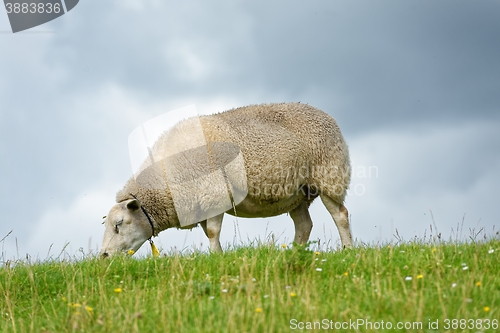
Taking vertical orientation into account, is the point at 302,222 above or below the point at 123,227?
below

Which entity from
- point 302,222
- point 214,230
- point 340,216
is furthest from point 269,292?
point 302,222

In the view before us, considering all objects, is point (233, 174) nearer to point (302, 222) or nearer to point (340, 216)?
point (302, 222)

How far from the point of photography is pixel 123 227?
10562 millimetres

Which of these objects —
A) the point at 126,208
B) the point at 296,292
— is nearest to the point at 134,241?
the point at 126,208

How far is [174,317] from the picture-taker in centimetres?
532

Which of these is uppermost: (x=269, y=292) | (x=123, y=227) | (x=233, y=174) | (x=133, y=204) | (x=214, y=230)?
(x=233, y=174)

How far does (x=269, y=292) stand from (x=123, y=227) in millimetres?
5171

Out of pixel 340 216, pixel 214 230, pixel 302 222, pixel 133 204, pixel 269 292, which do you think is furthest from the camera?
pixel 302 222

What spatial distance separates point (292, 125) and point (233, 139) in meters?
1.22

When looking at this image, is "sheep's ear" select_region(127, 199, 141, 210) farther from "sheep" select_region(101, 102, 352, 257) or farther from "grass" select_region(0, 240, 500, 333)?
"grass" select_region(0, 240, 500, 333)

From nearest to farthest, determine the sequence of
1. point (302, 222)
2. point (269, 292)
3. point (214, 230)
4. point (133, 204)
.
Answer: point (269, 292) < point (214, 230) < point (133, 204) < point (302, 222)

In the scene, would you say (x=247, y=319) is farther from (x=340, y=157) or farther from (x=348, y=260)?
(x=340, y=157)

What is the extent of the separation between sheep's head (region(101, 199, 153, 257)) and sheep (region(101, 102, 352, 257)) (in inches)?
0.7

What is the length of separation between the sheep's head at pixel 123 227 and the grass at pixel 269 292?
5.78 ft
